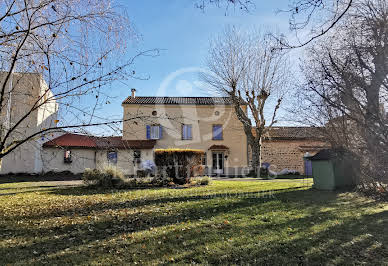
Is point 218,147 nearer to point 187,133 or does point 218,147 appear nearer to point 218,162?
point 218,162

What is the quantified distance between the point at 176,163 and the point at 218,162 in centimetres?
1187

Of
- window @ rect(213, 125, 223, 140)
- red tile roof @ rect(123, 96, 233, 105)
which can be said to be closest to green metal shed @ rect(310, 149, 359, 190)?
window @ rect(213, 125, 223, 140)

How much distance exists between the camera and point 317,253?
10.7 ft

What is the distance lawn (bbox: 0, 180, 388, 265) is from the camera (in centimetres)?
313

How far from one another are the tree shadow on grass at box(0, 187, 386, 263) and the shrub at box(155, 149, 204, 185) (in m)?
4.40

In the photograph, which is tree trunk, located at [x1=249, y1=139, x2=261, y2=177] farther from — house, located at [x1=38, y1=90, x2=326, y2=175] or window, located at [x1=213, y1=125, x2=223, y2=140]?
window, located at [x1=213, y1=125, x2=223, y2=140]

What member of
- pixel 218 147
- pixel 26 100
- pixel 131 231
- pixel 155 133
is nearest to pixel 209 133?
pixel 218 147

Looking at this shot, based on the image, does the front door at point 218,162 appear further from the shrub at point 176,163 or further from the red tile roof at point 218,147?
the shrub at point 176,163

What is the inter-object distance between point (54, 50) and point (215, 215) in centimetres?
439

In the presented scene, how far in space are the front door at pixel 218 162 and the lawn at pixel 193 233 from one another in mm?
15306

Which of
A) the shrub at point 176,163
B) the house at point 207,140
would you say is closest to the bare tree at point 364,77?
the shrub at point 176,163

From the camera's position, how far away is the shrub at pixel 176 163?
35.3ft

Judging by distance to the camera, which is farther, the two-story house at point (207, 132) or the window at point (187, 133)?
the window at point (187, 133)

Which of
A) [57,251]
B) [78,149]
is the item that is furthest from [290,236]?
[78,149]
